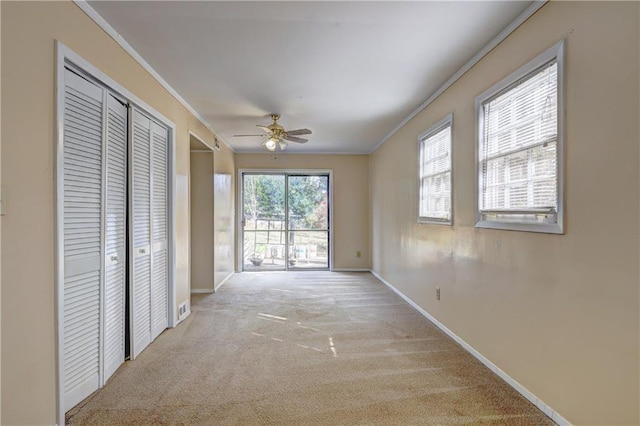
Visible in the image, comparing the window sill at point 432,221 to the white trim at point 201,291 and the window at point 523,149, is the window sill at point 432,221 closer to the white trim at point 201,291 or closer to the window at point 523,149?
the window at point 523,149

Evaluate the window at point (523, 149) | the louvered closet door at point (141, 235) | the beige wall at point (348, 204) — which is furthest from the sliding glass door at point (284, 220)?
the window at point (523, 149)

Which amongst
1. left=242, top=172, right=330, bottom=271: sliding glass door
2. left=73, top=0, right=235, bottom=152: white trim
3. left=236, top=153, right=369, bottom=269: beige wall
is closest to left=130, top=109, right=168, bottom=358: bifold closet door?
left=73, top=0, right=235, bottom=152: white trim

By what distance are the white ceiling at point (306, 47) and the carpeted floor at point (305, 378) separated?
2.47m

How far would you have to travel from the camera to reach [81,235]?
6.86 ft

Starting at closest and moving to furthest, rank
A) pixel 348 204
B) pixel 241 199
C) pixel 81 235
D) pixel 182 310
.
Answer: pixel 81 235
pixel 182 310
pixel 241 199
pixel 348 204

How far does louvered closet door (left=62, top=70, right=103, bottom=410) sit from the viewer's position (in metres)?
1.97

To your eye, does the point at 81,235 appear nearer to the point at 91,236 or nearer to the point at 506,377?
the point at 91,236

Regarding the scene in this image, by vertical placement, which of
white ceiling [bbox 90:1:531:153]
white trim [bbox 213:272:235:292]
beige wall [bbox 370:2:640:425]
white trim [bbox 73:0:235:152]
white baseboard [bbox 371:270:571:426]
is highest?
white ceiling [bbox 90:1:531:153]

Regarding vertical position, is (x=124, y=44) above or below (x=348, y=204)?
above

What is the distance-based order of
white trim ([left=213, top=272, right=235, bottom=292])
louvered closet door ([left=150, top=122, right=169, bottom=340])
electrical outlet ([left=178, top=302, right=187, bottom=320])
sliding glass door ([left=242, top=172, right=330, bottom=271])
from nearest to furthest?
louvered closet door ([left=150, top=122, right=169, bottom=340]) < electrical outlet ([left=178, top=302, right=187, bottom=320]) < white trim ([left=213, top=272, right=235, bottom=292]) < sliding glass door ([left=242, top=172, right=330, bottom=271])

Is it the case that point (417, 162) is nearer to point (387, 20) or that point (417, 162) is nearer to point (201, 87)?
point (387, 20)

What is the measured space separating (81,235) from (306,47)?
80.4 inches

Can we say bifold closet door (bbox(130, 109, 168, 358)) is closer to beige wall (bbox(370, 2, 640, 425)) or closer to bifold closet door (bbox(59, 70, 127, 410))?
bifold closet door (bbox(59, 70, 127, 410))

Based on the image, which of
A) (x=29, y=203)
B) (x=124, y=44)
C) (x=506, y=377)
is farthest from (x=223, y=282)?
(x=506, y=377)
